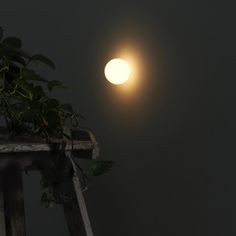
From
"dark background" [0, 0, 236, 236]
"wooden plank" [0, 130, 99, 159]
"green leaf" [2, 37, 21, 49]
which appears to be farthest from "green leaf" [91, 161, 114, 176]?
"green leaf" [2, 37, 21, 49]

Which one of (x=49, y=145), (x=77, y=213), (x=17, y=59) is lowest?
(x=77, y=213)

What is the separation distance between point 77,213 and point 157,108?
1.08ft

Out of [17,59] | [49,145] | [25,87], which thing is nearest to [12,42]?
[17,59]

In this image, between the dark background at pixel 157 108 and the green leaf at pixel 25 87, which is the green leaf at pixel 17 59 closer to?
the green leaf at pixel 25 87

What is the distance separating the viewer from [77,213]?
0.78m

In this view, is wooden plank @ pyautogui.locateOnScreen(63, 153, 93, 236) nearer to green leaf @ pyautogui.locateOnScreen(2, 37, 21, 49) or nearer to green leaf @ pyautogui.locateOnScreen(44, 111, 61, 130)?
green leaf @ pyautogui.locateOnScreen(44, 111, 61, 130)

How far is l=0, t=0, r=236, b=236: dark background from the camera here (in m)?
0.86

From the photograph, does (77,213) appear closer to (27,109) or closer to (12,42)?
(27,109)

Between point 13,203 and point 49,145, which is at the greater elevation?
point 49,145

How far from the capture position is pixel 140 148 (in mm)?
1011

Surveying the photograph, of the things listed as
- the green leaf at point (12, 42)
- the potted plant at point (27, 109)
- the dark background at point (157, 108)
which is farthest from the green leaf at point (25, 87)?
the dark background at point (157, 108)

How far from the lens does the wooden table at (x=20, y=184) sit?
0.74m

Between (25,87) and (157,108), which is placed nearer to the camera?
(25,87)

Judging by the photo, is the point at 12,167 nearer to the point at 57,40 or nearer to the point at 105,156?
the point at 105,156
